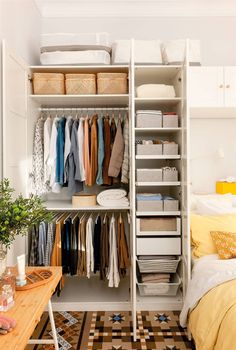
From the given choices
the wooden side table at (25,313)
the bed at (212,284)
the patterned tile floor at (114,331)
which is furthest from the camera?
the patterned tile floor at (114,331)

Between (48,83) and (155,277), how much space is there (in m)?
→ 2.02

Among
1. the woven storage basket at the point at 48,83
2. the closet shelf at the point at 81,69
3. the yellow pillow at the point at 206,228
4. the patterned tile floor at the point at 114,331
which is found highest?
the closet shelf at the point at 81,69

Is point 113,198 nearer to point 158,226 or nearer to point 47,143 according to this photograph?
point 158,226

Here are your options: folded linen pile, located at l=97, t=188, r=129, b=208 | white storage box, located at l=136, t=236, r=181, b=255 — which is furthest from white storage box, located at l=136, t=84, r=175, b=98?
white storage box, located at l=136, t=236, r=181, b=255

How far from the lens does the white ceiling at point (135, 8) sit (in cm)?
340

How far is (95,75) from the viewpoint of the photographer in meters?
3.03

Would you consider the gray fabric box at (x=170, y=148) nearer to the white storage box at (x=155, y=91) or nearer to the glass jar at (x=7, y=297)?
the white storage box at (x=155, y=91)

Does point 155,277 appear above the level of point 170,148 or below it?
below

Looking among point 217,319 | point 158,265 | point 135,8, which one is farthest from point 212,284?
point 135,8

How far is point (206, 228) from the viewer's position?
275 centimetres

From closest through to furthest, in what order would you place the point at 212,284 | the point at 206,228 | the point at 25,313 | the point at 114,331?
1. the point at 25,313
2. the point at 212,284
3. the point at 114,331
4. the point at 206,228

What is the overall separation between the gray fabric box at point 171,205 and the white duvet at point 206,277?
1.71ft

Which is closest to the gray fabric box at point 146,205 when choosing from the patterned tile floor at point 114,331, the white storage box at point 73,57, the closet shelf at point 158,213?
the closet shelf at point 158,213

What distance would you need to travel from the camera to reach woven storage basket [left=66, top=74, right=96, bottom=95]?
2.99 meters
